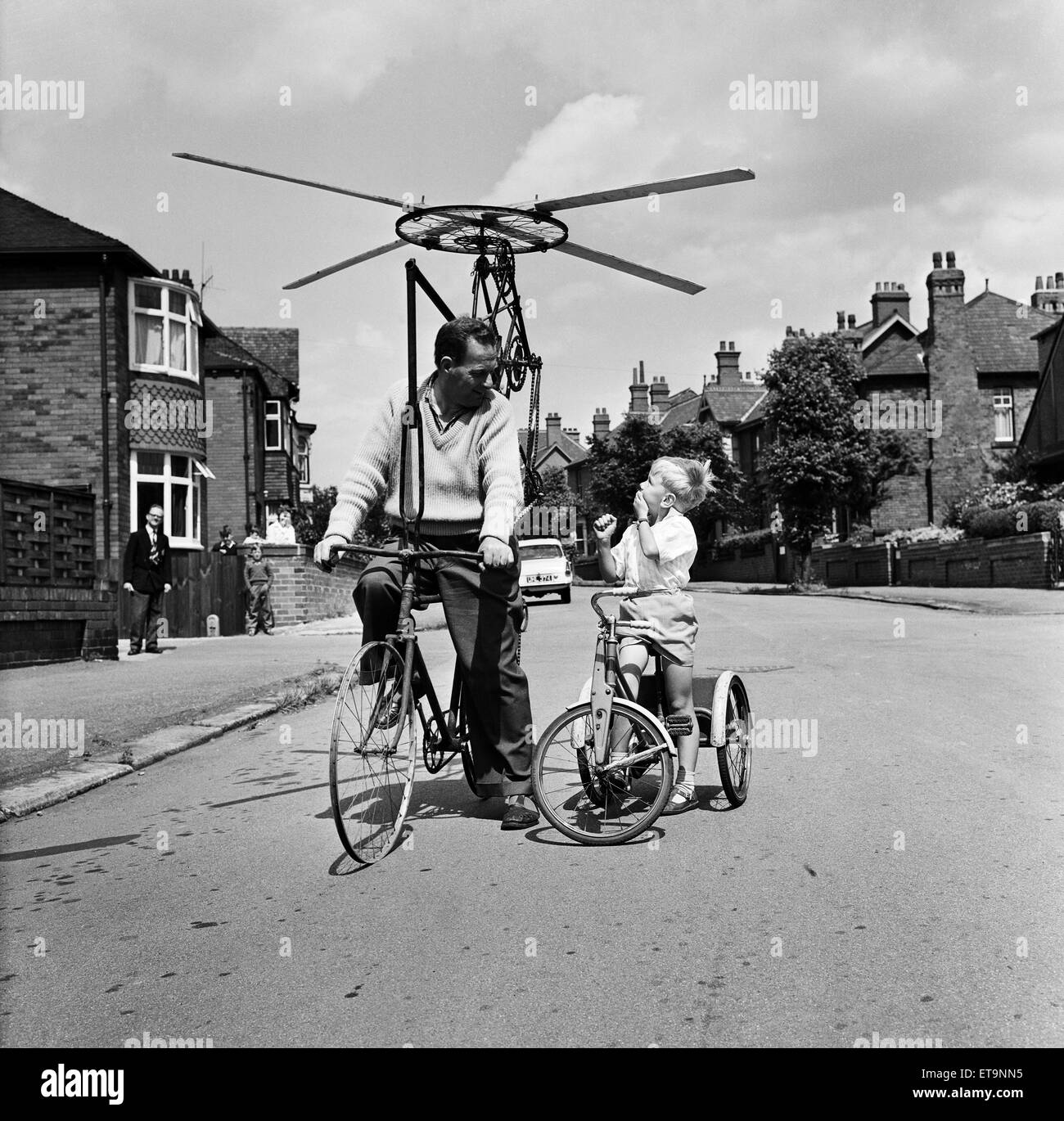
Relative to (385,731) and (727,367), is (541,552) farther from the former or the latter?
(727,367)

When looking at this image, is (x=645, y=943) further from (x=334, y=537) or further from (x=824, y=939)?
(x=334, y=537)

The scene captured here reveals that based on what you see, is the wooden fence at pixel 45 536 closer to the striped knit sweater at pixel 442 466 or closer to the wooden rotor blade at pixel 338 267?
the wooden rotor blade at pixel 338 267

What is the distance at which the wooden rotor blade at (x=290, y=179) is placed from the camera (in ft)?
22.6

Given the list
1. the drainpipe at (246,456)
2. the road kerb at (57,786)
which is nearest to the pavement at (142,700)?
the road kerb at (57,786)

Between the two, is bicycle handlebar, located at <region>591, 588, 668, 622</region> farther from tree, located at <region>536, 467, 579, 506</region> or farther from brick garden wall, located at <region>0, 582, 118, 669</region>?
tree, located at <region>536, 467, 579, 506</region>

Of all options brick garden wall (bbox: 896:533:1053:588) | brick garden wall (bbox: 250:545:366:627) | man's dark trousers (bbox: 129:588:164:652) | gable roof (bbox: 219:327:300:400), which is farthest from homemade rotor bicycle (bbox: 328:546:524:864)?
gable roof (bbox: 219:327:300:400)

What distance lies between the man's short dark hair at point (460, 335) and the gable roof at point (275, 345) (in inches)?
1708

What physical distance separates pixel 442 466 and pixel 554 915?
2100 millimetres

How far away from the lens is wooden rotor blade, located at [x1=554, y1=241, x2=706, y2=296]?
7020 millimetres

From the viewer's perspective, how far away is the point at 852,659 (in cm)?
1312

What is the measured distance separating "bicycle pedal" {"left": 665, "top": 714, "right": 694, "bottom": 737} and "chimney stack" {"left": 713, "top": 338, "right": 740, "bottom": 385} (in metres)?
71.3

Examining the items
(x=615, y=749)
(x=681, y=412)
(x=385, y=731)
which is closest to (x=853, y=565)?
Answer: (x=615, y=749)
